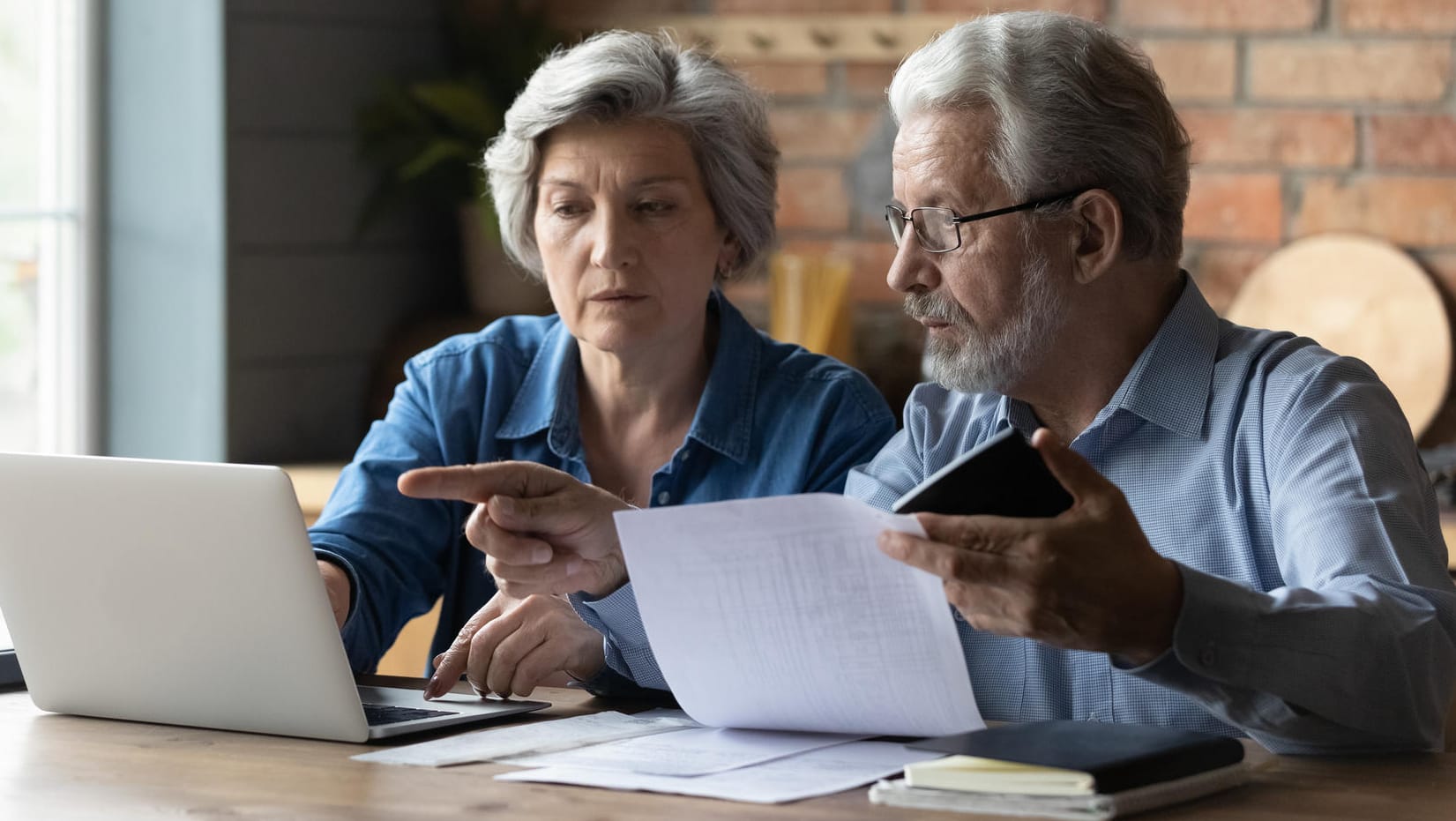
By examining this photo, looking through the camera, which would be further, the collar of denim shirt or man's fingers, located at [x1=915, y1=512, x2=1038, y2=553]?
the collar of denim shirt

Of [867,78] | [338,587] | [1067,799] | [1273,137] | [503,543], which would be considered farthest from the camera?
[867,78]

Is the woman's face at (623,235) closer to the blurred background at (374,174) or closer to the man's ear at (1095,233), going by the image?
the man's ear at (1095,233)

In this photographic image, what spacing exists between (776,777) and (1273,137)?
2151mm

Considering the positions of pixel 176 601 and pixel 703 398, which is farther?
pixel 703 398

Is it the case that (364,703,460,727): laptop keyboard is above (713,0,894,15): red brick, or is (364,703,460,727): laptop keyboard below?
below

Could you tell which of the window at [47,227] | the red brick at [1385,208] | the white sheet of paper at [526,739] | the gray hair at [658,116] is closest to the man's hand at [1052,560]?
the white sheet of paper at [526,739]

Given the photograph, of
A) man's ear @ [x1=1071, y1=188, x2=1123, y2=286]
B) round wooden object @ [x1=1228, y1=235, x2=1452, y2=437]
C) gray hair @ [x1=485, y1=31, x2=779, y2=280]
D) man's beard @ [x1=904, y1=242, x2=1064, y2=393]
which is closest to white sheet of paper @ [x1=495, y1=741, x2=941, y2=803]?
man's beard @ [x1=904, y1=242, x2=1064, y2=393]

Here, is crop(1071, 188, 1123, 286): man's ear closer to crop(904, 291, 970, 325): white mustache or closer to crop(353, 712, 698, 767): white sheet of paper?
crop(904, 291, 970, 325): white mustache

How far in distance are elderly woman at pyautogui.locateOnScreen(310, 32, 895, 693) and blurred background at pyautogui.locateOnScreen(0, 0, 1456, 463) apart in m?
1.12

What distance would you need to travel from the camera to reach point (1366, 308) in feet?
9.74

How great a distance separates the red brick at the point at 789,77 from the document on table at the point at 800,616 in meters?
2.16

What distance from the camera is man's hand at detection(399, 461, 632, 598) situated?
144 cm

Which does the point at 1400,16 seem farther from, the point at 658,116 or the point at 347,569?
the point at 347,569

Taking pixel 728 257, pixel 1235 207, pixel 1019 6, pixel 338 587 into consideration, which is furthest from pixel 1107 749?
pixel 1019 6
